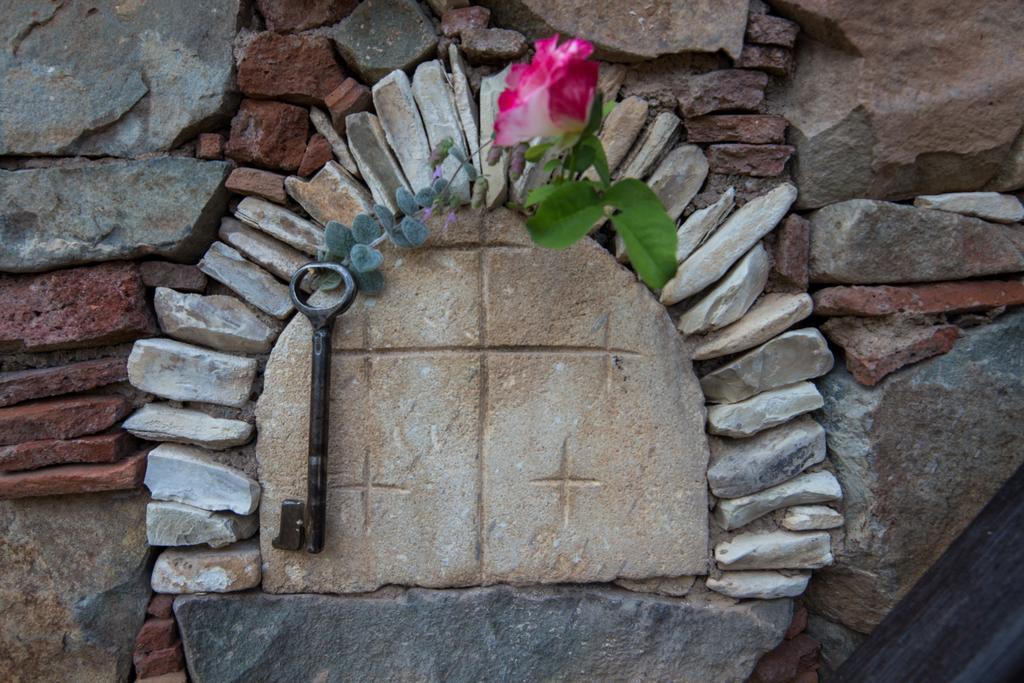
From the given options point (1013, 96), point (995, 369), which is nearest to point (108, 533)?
point (995, 369)

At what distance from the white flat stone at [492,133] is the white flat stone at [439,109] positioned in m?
0.05

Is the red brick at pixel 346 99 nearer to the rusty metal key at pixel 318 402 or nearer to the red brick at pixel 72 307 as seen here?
the rusty metal key at pixel 318 402

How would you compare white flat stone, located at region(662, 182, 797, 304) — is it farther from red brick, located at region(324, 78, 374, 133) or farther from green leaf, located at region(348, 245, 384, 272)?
red brick, located at region(324, 78, 374, 133)

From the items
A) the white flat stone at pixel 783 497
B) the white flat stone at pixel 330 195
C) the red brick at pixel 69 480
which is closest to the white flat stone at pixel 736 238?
the white flat stone at pixel 783 497

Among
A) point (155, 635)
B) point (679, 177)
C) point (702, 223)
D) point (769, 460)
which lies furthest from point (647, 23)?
point (155, 635)

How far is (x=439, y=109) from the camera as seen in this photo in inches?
57.3

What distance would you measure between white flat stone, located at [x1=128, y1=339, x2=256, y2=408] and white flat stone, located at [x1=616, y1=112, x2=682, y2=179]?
2.95 feet

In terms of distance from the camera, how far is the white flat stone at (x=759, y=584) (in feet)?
5.02

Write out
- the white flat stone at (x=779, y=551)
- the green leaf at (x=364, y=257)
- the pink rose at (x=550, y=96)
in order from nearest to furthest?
the pink rose at (x=550, y=96) → the green leaf at (x=364, y=257) → the white flat stone at (x=779, y=551)

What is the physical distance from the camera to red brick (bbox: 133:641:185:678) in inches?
58.4

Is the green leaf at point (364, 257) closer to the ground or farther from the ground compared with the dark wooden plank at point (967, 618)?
farther from the ground

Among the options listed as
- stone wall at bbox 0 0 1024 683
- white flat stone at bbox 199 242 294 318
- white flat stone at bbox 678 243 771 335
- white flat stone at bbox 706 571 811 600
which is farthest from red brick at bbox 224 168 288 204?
white flat stone at bbox 706 571 811 600

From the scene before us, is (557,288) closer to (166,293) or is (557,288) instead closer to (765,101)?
(765,101)

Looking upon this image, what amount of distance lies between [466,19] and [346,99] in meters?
0.29
